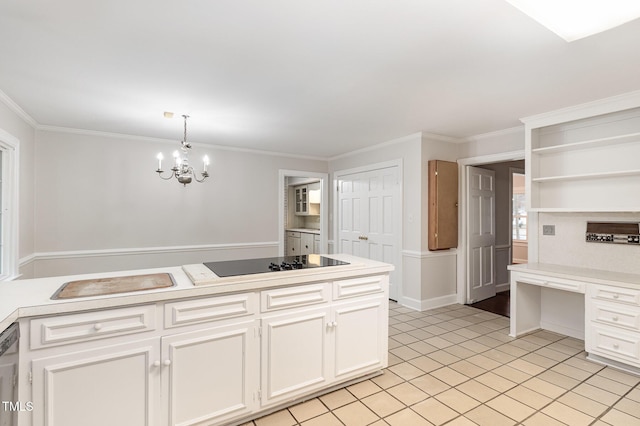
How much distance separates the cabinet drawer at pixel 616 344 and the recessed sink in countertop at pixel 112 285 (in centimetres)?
354

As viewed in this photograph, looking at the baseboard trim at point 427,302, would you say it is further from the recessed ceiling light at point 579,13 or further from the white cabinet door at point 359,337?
the recessed ceiling light at point 579,13

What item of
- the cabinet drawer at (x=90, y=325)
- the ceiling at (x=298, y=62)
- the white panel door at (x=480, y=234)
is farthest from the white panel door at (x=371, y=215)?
the cabinet drawer at (x=90, y=325)

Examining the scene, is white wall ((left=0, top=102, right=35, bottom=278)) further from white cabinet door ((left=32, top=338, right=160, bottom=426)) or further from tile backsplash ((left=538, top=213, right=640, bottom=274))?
tile backsplash ((left=538, top=213, right=640, bottom=274))

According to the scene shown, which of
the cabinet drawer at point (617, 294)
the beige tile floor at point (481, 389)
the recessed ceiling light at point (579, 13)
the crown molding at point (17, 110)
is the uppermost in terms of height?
the recessed ceiling light at point (579, 13)

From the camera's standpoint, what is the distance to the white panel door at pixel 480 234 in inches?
183

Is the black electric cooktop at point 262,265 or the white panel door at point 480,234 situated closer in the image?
the black electric cooktop at point 262,265

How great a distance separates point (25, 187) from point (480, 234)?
5.89m

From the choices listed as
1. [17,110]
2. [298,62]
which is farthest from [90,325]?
[17,110]

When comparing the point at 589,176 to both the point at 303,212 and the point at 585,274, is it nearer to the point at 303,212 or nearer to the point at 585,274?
the point at 585,274

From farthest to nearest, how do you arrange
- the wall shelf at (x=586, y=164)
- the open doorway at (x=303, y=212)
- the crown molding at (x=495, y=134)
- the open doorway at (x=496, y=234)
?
1. the open doorway at (x=303, y=212)
2. the open doorway at (x=496, y=234)
3. the crown molding at (x=495, y=134)
4. the wall shelf at (x=586, y=164)

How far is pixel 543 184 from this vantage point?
3.63 m

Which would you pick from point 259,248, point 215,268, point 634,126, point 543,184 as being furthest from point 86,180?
point 634,126

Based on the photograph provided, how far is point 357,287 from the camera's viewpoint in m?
2.43

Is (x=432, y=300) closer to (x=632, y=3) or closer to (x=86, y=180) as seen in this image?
(x=632, y=3)
